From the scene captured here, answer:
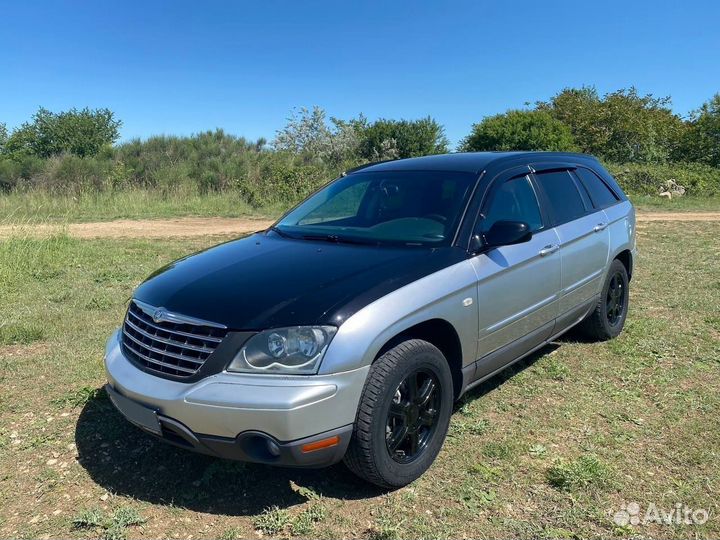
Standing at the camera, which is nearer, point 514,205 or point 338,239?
point 338,239

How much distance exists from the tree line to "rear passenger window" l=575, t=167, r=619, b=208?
1432 cm

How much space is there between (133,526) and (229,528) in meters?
0.47

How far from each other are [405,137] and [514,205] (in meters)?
29.6

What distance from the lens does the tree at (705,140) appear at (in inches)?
1118

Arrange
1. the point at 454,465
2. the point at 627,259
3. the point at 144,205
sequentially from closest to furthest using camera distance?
the point at 454,465, the point at 627,259, the point at 144,205

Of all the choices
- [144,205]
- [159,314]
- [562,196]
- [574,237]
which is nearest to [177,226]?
[144,205]

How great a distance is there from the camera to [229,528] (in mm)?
2805

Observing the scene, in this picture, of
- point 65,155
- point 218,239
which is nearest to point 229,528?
point 218,239

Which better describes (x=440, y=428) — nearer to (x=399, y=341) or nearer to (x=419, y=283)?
(x=399, y=341)

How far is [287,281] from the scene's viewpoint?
304 centimetres

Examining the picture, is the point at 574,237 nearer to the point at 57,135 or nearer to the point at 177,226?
the point at 177,226

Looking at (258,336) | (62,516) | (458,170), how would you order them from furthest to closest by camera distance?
(458,170) < (62,516) < (258,336)

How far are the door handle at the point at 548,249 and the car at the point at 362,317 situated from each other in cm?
1

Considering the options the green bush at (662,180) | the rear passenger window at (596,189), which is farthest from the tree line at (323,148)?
the rear passenger window at (596,189)
